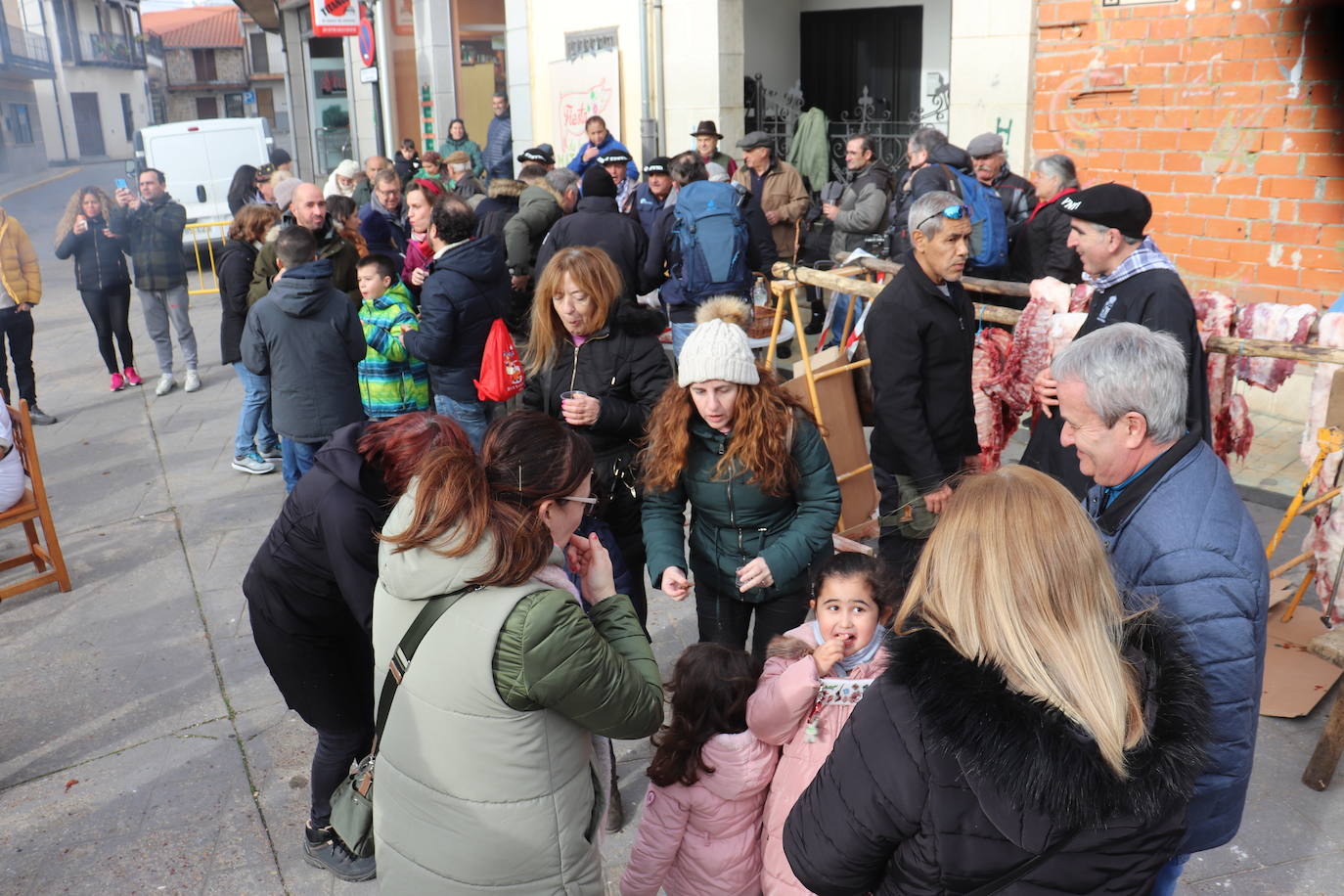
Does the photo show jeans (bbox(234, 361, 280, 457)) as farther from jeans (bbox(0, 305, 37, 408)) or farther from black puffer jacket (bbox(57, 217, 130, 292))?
black puffer jacket (bbox(57, 217, 130, 292))

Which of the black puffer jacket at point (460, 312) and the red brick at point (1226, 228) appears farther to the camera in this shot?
the red brick at point (1226, 228)

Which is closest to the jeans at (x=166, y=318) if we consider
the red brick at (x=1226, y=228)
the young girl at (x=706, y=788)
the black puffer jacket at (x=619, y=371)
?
the black puffer jacket at (x=619, y=371)

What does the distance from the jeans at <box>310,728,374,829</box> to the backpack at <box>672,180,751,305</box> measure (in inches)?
186

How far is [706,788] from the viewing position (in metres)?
2.82

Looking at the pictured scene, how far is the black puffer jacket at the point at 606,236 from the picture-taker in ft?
24.0

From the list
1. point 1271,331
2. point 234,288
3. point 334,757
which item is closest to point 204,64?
point 234,288

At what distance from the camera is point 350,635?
3.25 meters

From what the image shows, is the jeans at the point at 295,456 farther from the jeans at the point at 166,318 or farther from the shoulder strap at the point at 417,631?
the jeans at the point at 166,318

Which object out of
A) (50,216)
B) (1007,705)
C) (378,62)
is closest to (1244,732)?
(1007,705)

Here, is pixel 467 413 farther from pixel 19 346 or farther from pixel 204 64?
pixel 204 64

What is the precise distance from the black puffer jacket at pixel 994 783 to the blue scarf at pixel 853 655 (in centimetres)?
107

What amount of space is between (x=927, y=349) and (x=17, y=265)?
7.56 metres

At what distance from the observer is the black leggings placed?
9.43 metres

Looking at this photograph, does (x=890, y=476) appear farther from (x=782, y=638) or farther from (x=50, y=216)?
(x=50, y=216)
